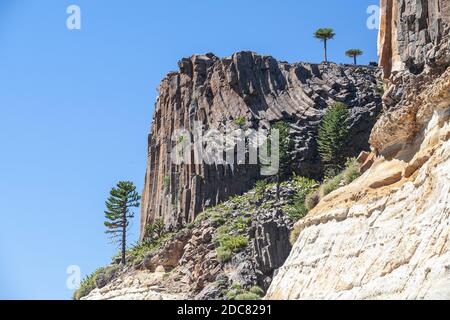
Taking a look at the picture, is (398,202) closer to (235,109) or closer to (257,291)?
(257,291)

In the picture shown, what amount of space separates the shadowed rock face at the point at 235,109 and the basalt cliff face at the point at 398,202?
40134mm

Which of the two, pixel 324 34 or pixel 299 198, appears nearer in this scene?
pixel 299 198

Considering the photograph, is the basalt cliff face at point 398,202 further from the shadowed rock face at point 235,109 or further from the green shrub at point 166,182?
the green shrub at point 166,182

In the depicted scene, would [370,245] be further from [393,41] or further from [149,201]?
[149,201]

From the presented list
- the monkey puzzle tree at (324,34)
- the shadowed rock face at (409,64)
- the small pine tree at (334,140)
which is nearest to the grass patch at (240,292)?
the small pine tree at (334,140)

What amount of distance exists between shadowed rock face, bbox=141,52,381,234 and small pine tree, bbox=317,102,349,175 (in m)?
1.50

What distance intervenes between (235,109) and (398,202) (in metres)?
55.0

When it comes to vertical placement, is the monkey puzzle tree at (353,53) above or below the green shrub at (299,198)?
above

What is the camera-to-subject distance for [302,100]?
87125 millimetres

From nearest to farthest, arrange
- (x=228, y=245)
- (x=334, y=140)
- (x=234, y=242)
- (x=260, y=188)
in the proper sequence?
(x=228, y=245)
(x=234, y=242)
(x=260, y=188)
(x=334, y=140)

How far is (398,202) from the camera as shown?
31922 mm

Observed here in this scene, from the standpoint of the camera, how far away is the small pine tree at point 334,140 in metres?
77.3

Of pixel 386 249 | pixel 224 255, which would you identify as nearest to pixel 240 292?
pixel 224 255
